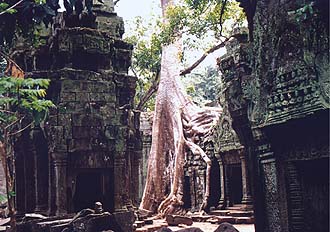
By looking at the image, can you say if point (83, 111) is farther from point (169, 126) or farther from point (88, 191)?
point (169, 126)

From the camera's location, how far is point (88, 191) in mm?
11188

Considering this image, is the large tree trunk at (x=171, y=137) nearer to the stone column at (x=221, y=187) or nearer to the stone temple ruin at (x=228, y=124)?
the stone column at (x=221, y=187)

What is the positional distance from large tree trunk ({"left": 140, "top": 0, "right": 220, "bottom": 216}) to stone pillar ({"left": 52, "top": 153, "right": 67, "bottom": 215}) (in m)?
8.07

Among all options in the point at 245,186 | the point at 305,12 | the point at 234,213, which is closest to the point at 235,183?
the point at 245,186

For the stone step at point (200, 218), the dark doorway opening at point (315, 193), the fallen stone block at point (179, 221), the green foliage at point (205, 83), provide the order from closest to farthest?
1. the dark doorway opening at point (315, 193)
2. the fallen stone block at point (179, 221)
3. the stone step at point (200, 218)
4. the green foliage at point (205, 83)

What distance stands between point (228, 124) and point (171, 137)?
11.6 ft

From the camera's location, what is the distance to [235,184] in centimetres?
1752

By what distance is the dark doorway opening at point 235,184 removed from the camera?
1723 centimetres

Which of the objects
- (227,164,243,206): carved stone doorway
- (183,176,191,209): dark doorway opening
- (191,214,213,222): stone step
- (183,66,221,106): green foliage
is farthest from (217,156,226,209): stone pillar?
(183,66,221,106): green foliage

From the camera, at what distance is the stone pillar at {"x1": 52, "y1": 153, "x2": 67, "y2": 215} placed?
10211mm

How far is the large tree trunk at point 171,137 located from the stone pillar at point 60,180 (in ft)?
26.5

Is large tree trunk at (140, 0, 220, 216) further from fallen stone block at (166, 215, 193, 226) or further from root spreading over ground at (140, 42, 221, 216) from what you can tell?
fallen stone block at (166, 215, 193, 226)

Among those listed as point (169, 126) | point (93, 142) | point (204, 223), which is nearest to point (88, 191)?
point (93, 142)

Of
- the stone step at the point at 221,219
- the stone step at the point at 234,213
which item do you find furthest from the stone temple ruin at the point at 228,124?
the stone step at the point at 221,219
